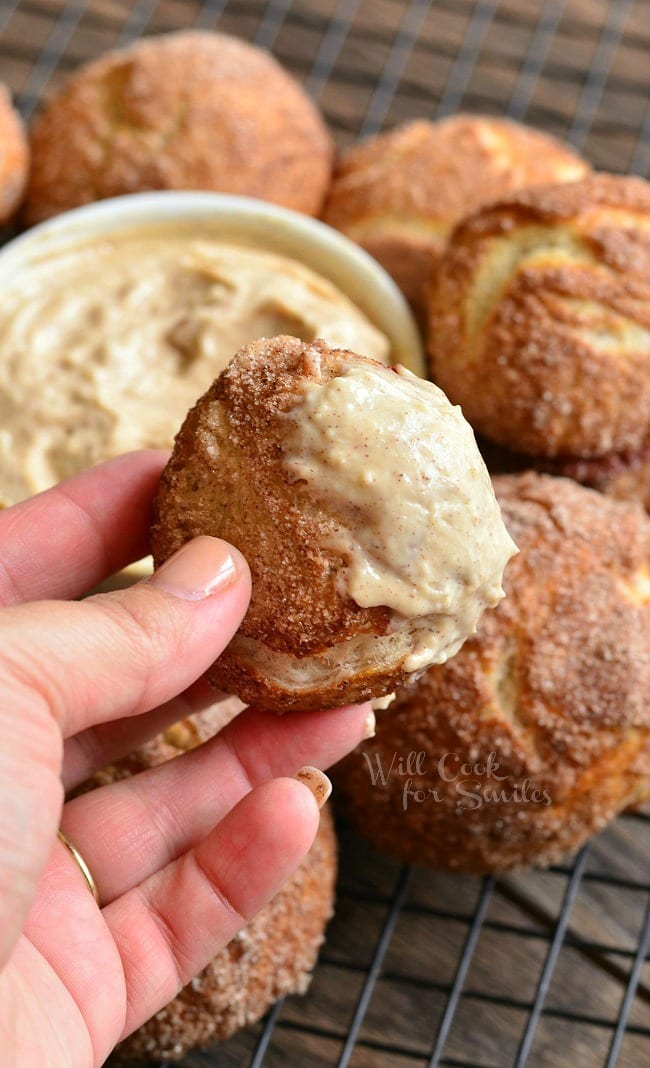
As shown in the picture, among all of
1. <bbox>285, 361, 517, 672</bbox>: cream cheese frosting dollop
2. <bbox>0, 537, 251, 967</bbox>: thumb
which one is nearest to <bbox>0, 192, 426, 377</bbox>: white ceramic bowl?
<bbox>285, 361, 517, 672</bbox>: cream cheese frosting dollop

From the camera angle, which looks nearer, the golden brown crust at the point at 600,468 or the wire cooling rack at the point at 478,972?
→ the wire cooling rack at the point at 478,972

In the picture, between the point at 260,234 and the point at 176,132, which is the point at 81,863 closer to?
the point at 260,234

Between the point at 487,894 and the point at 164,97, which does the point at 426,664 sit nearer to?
the point at 487,894

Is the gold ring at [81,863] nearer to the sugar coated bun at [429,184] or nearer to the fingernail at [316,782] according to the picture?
the fingernail at [316,782]

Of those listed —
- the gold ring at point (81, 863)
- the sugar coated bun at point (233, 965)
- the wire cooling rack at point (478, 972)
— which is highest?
the gold ring at point (81, 863)

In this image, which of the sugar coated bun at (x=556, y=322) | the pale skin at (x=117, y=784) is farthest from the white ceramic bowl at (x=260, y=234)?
the pale skin at (x=117, y=784)
